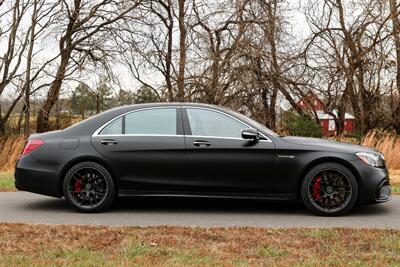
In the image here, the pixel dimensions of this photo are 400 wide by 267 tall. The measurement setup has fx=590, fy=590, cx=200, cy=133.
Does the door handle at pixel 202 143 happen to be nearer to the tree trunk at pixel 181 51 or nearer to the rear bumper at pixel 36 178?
the rear bumper at pixel 36 178

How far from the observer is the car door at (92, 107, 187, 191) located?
799cm

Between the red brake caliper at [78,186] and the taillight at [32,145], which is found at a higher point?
the taillight at [32,145]

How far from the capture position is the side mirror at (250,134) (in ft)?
25.7

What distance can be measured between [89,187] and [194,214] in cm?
149

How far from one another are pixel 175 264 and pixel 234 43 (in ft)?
62.8

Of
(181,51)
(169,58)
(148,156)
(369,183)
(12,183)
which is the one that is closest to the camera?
(369,183)

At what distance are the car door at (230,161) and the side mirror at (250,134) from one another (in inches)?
2.8

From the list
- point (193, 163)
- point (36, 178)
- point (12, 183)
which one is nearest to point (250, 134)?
point (193, 163)

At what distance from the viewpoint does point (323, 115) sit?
91.9 ft

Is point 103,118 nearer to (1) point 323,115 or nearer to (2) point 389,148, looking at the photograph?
(2) point 389,148

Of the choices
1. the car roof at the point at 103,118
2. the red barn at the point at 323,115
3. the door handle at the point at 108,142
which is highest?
the red barn at the point at 323,115

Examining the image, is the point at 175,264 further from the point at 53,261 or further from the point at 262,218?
the point at 262,218

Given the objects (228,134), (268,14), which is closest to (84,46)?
(268,14)

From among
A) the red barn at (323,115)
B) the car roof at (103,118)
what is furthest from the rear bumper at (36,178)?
the red barn at (323,115)
